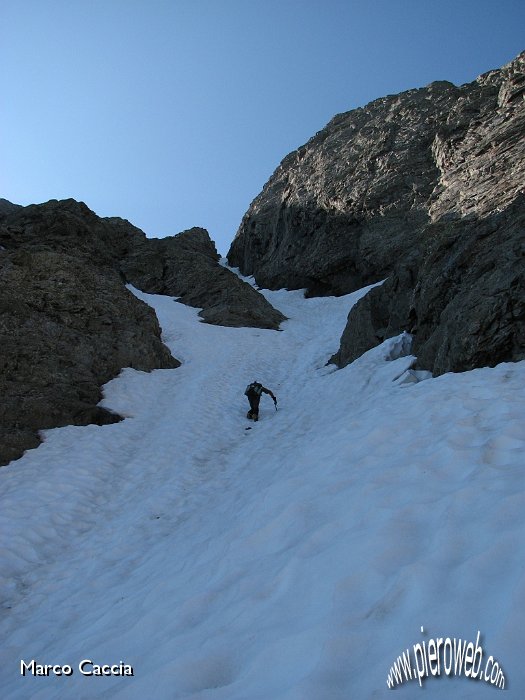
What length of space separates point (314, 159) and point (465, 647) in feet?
204

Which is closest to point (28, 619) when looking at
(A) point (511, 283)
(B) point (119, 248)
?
(A) point (511, 283)

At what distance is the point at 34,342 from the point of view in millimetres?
15648

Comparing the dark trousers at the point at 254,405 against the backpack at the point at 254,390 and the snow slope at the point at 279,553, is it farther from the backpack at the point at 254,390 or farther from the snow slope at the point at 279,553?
the snow slope at the point at 279,553

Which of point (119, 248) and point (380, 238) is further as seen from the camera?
point (119, 248)

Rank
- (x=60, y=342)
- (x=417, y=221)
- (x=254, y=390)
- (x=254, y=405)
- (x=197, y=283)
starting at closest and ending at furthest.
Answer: (x=254, y=405) < (x=254, y=390) < (x=60, y=342) < (x=417, y=221) < (x=197, y=283)

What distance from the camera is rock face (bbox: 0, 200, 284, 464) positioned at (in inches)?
525

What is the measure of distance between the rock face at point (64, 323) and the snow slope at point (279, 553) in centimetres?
175

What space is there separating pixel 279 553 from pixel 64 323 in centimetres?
1669

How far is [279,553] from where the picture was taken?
4.18 meters

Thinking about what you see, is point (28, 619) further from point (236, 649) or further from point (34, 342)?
point (34, 342)

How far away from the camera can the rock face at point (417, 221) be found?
1061 centimetres

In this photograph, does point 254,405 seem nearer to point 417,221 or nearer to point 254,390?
point 254,390

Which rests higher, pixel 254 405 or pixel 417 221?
pixel 417 221

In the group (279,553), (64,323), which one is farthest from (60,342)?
(279,553)
